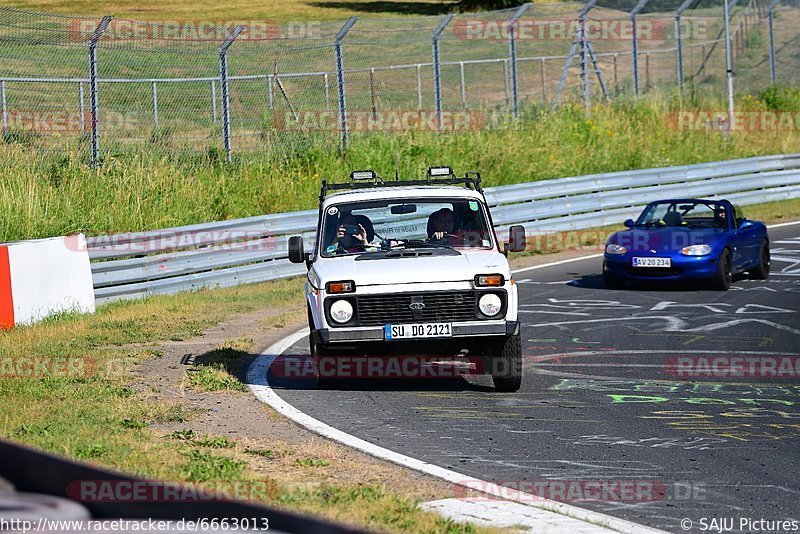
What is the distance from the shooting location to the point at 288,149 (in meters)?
24.4

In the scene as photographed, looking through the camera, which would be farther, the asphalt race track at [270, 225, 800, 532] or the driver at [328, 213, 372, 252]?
the driver at [328, 213, 372, 252]

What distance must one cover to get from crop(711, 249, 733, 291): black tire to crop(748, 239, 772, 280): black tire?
97 cm

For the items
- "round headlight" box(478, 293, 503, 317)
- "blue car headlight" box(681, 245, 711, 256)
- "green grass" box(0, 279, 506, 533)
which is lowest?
"green grass" box(0, 279, 506, 533)

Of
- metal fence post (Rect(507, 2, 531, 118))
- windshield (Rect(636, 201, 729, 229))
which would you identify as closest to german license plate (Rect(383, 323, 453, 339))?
windshield (Rect(636, 201, 729, 229))

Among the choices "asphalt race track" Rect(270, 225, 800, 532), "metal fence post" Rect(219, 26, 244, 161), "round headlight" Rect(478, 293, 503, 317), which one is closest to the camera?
"asphalt race track" Rect(270, 225, 800, 532)

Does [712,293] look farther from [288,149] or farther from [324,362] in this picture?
[288,149]

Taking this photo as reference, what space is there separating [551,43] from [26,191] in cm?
3766

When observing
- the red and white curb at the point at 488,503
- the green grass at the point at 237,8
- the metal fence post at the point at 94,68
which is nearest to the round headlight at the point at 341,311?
the red and white curb at the point at 488,503

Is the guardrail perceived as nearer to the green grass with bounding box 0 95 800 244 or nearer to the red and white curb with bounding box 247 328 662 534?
the green grass with bounding box 0 95 800 244

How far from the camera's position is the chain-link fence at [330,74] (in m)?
22.4

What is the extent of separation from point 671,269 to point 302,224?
629 centimetres

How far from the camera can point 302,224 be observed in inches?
770

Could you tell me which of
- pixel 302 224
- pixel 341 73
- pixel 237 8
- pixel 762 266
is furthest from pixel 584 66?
pixel 237 8

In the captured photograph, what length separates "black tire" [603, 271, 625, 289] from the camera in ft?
55.4
